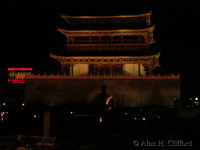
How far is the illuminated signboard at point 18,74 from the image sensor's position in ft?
173

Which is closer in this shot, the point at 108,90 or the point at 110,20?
the point at 108,90

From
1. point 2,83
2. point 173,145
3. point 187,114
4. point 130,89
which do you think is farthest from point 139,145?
point 2,83

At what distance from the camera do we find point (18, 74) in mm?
53875

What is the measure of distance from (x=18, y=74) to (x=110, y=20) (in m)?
21.2

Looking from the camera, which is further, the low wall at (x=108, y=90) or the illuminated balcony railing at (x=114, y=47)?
the illuminated balcony railing at (x=114, y=47)

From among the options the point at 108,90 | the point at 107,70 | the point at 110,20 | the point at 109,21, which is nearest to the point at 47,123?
the point at 108,90

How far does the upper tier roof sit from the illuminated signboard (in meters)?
15.8

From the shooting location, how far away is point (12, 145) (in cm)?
1524

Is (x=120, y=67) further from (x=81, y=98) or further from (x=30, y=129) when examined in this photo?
(x=30, y=129)

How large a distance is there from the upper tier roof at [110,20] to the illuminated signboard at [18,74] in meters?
15.8

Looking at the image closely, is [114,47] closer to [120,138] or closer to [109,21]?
[109,21]

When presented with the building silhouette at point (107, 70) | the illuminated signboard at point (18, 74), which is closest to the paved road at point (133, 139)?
the building silhouette at point (107, 70)

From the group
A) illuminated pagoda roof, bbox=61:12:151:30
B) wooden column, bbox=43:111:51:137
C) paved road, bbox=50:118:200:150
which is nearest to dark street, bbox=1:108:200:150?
paved road, bbox=50:118:200:150

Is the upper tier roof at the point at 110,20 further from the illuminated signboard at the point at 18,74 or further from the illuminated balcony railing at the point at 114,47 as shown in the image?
the illuminated signboard at the point at 18,74
